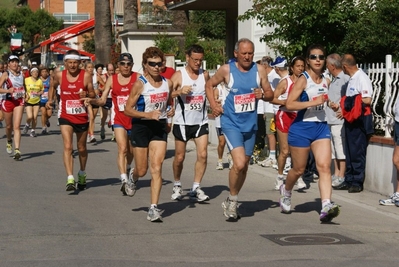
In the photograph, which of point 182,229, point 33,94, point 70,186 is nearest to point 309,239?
point 182,229

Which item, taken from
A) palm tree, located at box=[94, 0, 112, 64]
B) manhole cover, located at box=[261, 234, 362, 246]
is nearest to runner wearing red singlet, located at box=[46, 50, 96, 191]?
manhole cover, located at box=[261, 234, 362, 246]

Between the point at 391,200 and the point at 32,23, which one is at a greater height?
the point at 32,23

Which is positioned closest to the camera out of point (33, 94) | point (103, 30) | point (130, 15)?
point (33, 94)

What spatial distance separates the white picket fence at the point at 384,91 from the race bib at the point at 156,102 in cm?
399

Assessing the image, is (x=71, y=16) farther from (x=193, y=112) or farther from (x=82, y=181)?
(x=193, y=112)

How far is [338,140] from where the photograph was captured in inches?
535

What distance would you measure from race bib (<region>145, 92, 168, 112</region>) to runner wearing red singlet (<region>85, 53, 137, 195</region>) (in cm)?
212

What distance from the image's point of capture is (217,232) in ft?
30.5

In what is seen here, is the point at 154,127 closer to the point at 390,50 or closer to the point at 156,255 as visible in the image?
the point at 156,255

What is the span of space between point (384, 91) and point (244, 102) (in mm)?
4357

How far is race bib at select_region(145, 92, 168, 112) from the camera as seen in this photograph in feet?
34.6

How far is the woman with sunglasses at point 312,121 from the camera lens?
32.9 ft

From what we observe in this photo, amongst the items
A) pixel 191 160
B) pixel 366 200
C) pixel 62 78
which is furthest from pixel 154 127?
pixel 191 160

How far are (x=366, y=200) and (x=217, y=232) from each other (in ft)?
11.8
